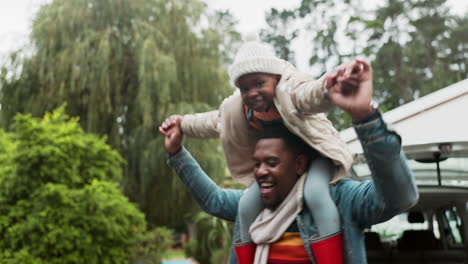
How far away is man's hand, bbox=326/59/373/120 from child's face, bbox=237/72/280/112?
1.07ft

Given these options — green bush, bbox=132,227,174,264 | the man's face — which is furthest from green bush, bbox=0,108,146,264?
the man's face

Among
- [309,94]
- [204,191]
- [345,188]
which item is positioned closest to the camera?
[309,94]

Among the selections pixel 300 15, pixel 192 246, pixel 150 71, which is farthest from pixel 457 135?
pixel 300 15

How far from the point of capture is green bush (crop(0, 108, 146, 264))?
7074mm

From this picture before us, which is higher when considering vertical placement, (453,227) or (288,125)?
(288,125)

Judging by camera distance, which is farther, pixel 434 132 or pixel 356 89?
pixel 434 132

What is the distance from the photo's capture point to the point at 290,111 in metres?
1.72

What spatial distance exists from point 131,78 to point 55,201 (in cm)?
410

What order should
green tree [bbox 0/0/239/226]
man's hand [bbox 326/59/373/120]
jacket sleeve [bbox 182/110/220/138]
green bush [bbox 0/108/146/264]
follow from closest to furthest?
man's hand [bbox 326/59/373/120] → jacket sleeve [bbox 182/110/220/138] → green bush [bbox 0/108/146/264] → green tree [bbox 0/0/239/226]

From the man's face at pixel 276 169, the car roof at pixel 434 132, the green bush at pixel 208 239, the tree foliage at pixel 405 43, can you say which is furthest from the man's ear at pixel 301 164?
the tree foliage at pixel 405 43

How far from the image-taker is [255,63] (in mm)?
1742

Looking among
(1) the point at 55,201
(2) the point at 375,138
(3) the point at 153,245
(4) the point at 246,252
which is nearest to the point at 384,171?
(2) the point at 375,138

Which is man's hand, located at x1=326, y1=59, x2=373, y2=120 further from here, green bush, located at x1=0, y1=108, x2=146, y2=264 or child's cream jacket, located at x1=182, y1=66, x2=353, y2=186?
green bush, located at x1=0, y1=108, x2=146, y2=264

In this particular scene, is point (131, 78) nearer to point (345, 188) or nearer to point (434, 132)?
point (434, 132)
